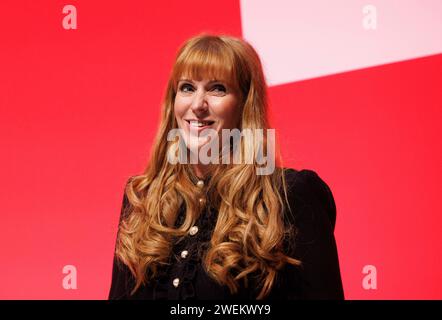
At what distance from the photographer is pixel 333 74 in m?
2.48

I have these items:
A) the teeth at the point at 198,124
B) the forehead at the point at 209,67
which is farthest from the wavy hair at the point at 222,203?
the teeth at the point at 198,124

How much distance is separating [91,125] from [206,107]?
988 mm

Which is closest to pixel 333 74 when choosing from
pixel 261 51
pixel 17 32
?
pixel 261 51

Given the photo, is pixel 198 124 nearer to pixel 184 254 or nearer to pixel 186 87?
pixel 186 87

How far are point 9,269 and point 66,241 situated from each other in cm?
27

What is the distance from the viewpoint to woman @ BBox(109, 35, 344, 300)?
167cm

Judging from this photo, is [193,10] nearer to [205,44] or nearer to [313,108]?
[313,108]

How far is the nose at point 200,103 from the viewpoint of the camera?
1774mm

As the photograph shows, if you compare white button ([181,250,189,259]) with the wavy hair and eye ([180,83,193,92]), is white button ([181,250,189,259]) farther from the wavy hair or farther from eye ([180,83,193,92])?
eye ([180,83,193,92])

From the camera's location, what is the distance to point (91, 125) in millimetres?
2639

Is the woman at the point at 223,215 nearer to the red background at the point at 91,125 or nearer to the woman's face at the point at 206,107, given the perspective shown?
the woman's face at the point at 206,107

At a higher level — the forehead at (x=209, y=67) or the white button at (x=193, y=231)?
the forehead at (x=209, y=67)

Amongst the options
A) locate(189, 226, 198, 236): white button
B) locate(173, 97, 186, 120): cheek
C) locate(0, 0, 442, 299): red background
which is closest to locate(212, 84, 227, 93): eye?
locate(173, 97, 186, 120): cheek

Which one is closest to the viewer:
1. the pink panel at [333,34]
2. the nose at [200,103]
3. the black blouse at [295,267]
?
the black blouse at [295,267]
